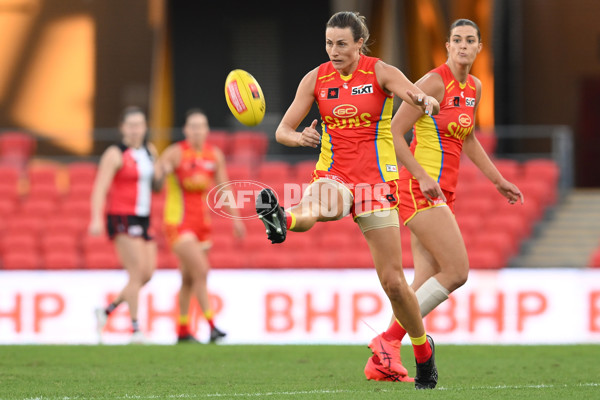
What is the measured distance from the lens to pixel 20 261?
15.0m

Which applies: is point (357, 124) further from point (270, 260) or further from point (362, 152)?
point (270, 260)

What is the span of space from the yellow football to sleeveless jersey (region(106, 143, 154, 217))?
12.9ft

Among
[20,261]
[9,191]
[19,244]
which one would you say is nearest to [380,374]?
[20,261]

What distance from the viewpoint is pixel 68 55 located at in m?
20.6

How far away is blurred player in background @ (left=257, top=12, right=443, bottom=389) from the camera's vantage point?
5.88 m

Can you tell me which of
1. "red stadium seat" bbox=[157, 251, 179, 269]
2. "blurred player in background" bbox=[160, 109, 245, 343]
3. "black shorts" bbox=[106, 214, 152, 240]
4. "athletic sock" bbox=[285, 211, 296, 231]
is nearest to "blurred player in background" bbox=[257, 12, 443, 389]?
"athletic sock" bbox=[285, 211, 296, 231]

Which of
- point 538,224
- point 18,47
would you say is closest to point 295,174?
point 538,224

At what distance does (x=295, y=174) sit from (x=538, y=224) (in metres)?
3.69

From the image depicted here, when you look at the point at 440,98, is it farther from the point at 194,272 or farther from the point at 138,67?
the point at 138,67

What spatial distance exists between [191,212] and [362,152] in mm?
4727

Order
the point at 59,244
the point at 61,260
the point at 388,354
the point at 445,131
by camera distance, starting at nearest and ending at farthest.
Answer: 1. the point at 388,354
2. the point at 445,131
3. the point at 61,260
4. the point at 59,244

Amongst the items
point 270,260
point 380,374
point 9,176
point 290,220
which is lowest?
point 380,374

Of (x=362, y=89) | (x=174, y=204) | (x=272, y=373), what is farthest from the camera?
(x=174, y=204)

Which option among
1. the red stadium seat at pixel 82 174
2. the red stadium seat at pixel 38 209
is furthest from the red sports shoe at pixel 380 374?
the red stadium seat at pixel 82 174
